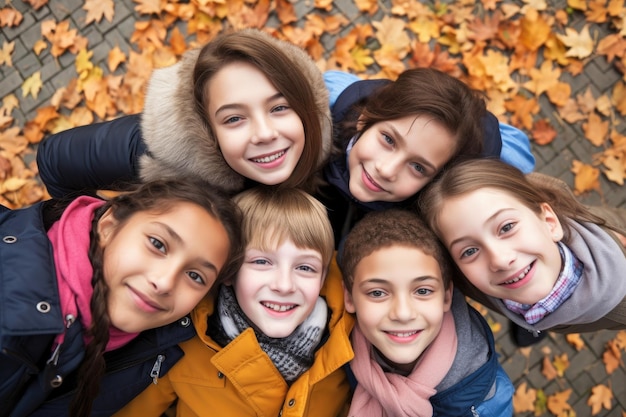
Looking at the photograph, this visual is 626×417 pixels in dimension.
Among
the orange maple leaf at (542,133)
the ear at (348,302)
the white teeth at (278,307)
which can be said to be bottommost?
the ear at (348,302)

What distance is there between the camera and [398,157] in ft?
7.97

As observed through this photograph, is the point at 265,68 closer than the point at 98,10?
Yes

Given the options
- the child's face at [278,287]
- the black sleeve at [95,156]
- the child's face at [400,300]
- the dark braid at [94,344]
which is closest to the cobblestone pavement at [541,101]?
the black sleeve at [95,156]

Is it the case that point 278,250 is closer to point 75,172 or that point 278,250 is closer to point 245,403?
point 245,403

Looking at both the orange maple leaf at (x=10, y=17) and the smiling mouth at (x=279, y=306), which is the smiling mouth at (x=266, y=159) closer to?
the smiling mouth at (x=279, y=306)

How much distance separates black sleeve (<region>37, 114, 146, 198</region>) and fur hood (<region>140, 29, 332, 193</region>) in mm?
155

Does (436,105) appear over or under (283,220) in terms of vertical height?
over

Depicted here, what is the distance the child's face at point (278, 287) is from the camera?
2.31m

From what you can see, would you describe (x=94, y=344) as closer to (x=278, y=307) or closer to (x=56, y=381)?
(x=56, y=381)

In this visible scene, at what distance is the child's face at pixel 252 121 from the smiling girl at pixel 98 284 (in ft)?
0.89

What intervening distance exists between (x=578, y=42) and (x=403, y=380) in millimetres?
3139

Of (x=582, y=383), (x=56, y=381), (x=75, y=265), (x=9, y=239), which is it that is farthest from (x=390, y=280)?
(x=582, y=383)

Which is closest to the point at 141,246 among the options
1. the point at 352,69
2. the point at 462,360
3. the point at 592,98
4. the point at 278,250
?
the point at 278,250

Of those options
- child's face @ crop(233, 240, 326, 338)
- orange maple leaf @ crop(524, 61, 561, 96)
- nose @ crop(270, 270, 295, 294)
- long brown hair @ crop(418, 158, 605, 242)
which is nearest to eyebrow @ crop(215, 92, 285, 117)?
child's face @ crop(233, 240, 326, 338)
